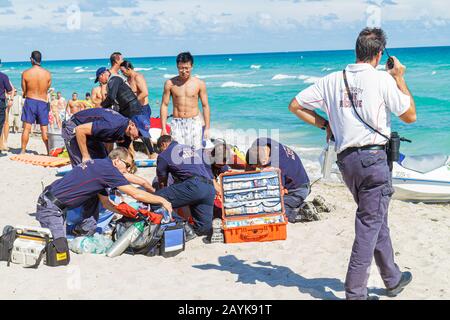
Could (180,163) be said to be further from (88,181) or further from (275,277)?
(275,277)

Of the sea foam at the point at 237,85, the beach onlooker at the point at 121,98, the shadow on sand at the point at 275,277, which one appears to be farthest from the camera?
the sea foam at the point at 237,85

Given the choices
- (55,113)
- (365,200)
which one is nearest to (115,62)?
(365,200)

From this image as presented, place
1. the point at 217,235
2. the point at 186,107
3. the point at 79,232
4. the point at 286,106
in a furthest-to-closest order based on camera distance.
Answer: the point at 286,106
the point at 186,107
the point at 217,235
the point at 79,232

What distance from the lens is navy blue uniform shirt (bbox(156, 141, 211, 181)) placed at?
630cm

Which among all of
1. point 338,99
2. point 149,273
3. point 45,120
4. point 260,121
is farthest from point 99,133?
point 260,121

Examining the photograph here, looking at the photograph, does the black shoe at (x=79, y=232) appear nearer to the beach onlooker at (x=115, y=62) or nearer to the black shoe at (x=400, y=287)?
the black shoe at (x=400, y=287)

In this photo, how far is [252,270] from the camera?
5348 mm

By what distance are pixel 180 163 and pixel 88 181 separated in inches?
46.7

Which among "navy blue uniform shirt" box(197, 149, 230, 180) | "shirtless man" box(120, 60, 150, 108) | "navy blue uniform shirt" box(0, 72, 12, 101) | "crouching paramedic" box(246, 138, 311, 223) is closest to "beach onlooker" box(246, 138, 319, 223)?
"crouching paramedic" box(246, 138, 311, 223)

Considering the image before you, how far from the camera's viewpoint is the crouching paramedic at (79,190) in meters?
5.35

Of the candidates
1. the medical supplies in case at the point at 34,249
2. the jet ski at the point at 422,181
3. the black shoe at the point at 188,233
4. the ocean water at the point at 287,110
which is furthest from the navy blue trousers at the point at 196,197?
the ocean water at the point at 287,110

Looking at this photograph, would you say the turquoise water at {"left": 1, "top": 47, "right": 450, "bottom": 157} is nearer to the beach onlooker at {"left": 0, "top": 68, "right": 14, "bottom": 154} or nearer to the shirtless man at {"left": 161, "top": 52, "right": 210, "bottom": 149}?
the beach onlooker at {"left": 0, "top": 68, "right": 14, "bottom": 154}

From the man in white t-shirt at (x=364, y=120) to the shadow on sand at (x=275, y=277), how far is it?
0.61 metres

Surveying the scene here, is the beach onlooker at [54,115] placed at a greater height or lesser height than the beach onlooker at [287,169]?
lesser
